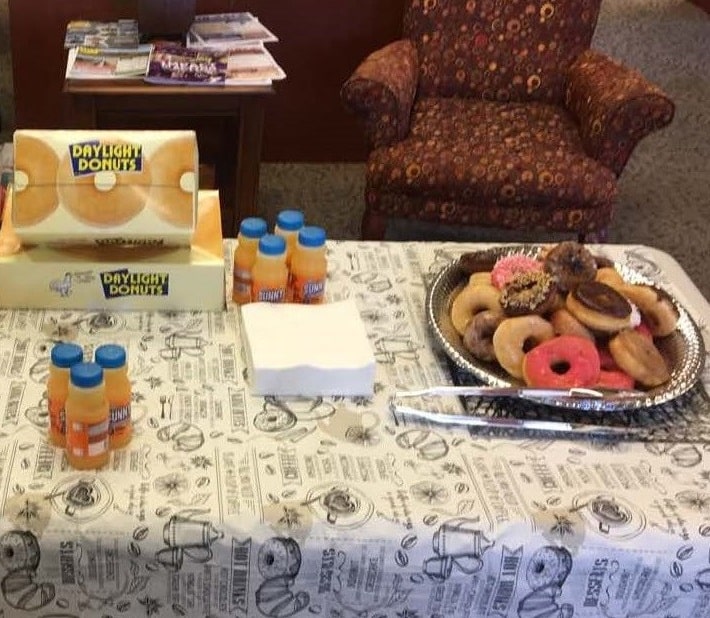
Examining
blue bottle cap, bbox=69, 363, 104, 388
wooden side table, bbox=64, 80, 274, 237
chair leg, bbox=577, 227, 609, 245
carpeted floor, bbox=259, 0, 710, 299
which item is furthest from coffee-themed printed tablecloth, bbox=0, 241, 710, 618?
carpeted floor, bbox=259, 0, 710, 299

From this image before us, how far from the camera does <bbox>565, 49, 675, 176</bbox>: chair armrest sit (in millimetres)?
2355

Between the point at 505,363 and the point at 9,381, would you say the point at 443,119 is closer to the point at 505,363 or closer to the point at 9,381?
the point at 505,363

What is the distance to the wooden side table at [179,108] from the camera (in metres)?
2.24

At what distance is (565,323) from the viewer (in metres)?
1.36

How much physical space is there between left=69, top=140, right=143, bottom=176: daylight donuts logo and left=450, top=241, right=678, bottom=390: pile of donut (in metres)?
0.50

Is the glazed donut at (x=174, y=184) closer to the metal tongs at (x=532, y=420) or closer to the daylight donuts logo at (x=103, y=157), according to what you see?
the daylight donuts logo at (x=103, y=157)

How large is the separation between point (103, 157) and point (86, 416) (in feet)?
1.42

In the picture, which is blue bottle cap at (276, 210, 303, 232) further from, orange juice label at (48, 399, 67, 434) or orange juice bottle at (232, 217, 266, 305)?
orange juice label at (48, 399, 67, 434)

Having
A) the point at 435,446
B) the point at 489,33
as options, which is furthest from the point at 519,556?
the point at 489,33

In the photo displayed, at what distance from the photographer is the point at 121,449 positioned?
119 centimetres

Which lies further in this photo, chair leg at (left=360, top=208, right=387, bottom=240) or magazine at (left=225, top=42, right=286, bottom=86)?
chair leg at (left=360, top=208, right=387, bottom=240)

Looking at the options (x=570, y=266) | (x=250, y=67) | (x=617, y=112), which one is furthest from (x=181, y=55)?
(x=570, y=266)

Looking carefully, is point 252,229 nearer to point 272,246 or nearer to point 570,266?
point 272,246

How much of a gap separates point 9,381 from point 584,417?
0.76m
